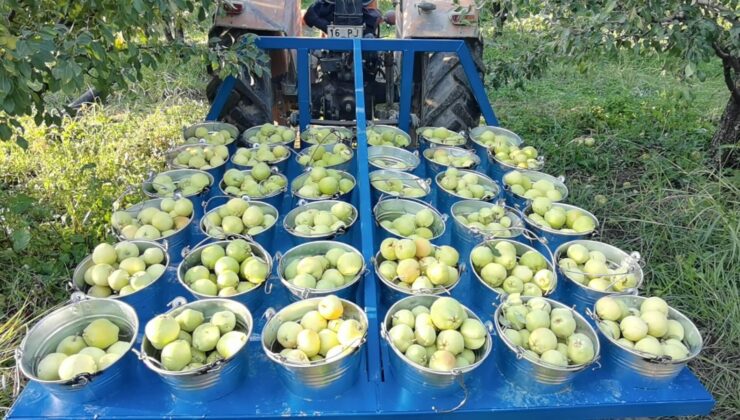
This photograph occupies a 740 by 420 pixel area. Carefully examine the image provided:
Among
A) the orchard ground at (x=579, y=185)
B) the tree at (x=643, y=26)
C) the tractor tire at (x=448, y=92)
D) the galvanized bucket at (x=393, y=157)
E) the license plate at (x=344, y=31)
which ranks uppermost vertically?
the tree at (x=643, y=26)

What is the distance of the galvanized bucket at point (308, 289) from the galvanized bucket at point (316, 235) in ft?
0.18

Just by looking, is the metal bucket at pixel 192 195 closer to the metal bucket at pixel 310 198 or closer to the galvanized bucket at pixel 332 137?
the metal bucket at pixel 310 198

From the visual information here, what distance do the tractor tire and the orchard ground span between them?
0.67m

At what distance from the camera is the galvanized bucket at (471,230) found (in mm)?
2449

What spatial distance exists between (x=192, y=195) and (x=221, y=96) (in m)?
1.07

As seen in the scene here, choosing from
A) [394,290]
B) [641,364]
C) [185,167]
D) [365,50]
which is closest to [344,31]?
[365,50]

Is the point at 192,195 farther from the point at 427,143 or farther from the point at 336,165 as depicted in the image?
the point at 427,143

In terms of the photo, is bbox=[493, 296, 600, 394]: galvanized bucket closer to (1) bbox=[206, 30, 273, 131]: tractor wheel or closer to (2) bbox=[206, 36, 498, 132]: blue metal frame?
(2) bbox=[206, 36, 498, 132]: blue metal frame

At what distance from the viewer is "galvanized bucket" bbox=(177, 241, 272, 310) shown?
2.04 meters

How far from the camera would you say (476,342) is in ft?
6.11

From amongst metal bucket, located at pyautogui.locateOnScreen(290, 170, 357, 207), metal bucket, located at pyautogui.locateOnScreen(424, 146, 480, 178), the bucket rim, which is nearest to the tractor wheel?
metal bucket, located at pyautogui.locateOnScreen(290, 170, 357, 207)

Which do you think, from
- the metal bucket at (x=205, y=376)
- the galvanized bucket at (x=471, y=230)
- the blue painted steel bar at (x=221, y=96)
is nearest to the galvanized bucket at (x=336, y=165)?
the blue painted steel bar at (x=221, y=96)

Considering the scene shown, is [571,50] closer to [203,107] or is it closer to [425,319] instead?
[425,319]

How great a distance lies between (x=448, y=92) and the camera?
A: 3844mm
